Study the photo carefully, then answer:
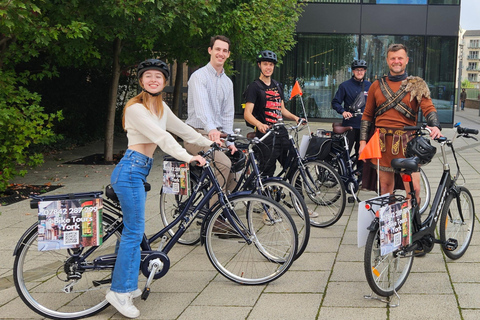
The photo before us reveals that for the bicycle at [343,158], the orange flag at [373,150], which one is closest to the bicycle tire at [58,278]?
the orange flag at [373,150]

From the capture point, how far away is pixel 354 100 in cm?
809

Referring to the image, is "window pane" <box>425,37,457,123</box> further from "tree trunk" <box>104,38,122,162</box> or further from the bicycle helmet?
the bicycle helmet

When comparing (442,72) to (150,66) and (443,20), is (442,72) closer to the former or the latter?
(443,20)

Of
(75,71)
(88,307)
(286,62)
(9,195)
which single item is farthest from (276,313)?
(286,62)

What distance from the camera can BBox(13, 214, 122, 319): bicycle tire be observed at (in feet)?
13.0

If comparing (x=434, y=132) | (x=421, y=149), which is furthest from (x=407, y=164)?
(x=434, y=132)

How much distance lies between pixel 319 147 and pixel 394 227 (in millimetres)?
2919

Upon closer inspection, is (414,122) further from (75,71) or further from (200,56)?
(75,71)

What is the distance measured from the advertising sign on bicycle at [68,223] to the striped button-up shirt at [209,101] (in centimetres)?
186

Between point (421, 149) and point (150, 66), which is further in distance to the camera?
point (421, 149)

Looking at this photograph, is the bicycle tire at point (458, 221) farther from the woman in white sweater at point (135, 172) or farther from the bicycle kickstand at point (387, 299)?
the woman in white sweater at point (135, 172)

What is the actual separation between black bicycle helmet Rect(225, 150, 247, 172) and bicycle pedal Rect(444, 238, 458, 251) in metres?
1.91

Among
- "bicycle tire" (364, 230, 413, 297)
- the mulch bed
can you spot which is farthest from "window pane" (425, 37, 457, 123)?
"bicycle tire" (364, 230, 413, 297)

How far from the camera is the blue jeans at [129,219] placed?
402 centimetres
